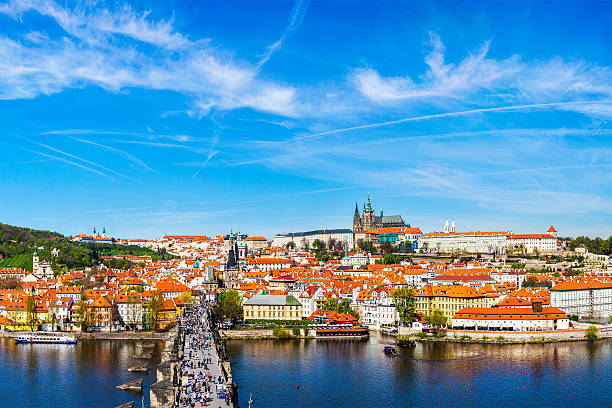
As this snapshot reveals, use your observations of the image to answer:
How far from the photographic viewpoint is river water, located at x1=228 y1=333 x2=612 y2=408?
30.6 meters

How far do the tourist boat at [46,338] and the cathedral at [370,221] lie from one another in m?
110

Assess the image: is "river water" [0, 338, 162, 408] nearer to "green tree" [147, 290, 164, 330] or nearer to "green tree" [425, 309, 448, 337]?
"green tree" [147, 290, 164, 330]

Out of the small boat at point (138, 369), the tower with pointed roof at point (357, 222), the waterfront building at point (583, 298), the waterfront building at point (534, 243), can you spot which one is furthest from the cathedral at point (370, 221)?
the small boat at point (138, 369)

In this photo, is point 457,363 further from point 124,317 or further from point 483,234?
point 483,234

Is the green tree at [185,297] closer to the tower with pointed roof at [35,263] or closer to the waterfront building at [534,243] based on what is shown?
the tower with pointed roof at [35,263]

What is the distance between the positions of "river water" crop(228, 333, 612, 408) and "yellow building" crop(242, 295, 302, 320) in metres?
8.58

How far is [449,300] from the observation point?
5475 cm

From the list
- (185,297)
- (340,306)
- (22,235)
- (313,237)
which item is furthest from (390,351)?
(313,237)

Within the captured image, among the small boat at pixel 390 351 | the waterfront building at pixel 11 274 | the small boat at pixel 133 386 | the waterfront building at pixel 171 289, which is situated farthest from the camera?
the waterfront building at pixel 11 274

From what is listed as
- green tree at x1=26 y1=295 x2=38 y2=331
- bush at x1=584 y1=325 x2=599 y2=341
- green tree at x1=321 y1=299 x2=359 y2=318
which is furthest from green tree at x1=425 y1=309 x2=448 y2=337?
green tree at x1=26 y1=295 x2=38 y2=331

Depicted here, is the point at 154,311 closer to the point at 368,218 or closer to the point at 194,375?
the point at 194,375

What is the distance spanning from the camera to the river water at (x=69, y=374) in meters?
30.1

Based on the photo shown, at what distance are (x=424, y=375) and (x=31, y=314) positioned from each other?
106 feet

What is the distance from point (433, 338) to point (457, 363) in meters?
9.68
